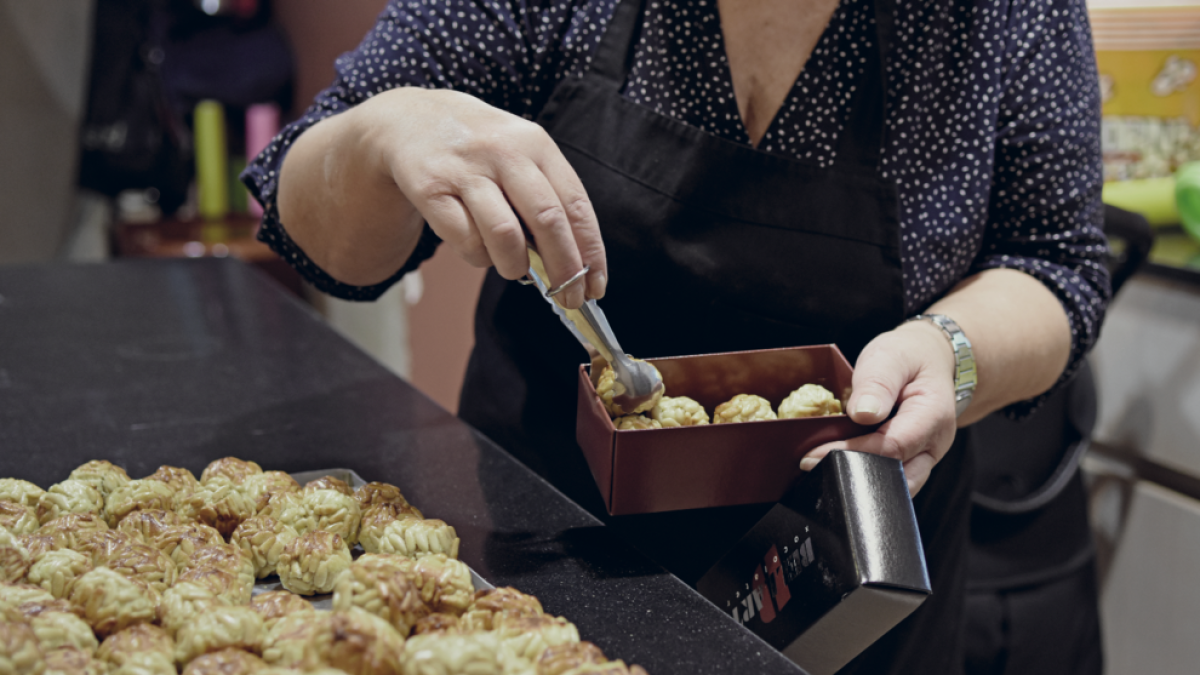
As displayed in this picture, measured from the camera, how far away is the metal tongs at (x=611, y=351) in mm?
803

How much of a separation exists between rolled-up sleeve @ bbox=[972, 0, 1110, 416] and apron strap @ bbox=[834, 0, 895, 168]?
0.16m

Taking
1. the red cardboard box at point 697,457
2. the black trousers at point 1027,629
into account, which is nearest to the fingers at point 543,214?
the red cardboard box at point 697,457

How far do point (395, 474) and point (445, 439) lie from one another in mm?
99

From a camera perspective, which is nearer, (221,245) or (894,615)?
(894,615)

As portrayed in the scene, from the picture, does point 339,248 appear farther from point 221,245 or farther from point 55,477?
point 221,245

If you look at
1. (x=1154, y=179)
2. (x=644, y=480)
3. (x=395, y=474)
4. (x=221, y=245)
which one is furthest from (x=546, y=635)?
(x=221, y=245)

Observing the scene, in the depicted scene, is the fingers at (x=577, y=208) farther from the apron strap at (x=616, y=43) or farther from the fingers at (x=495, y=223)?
the apron strap at (x=616, y=43)

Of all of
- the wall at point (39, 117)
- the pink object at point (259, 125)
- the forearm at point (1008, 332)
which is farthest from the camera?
the pink object at point (259, 125)

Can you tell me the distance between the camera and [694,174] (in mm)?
1057

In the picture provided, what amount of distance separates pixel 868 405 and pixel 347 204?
55 cm

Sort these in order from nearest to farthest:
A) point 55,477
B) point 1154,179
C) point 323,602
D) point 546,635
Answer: point 546,635, point 323,602, point 55,477, point 1154,179

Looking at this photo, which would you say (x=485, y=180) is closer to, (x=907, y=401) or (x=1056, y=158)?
(x=907, y=401)

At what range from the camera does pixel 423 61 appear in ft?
3.46

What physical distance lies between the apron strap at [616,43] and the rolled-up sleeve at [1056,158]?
44 cm
